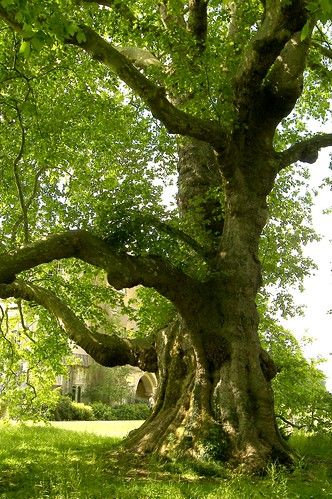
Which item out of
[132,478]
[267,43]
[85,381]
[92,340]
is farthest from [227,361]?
[85,381]

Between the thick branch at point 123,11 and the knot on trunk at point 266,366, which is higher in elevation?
the thick branch at point 123,11

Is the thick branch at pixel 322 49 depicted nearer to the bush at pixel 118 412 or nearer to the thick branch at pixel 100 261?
the thick branch at pixel 100 261

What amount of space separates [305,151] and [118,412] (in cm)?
2774

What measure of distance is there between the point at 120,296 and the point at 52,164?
3.95 metres

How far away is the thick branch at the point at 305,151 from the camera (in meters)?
12.0

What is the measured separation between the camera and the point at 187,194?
13828 millimetres

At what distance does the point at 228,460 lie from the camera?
922 cm

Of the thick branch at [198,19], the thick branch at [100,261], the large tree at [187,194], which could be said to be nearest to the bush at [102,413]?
the large tree at [187,194]

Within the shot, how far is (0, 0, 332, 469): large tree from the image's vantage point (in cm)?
962

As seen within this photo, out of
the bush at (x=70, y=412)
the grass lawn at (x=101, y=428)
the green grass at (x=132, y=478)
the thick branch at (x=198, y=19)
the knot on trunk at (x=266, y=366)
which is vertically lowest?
the green grass at (x=132, y=478)

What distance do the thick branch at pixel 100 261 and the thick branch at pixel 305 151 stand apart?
3668mm

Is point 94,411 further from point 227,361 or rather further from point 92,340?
point 227,361

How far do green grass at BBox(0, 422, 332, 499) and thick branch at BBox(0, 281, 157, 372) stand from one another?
1974mm

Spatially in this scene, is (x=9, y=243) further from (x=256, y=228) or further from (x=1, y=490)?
(x=1, y=490)
